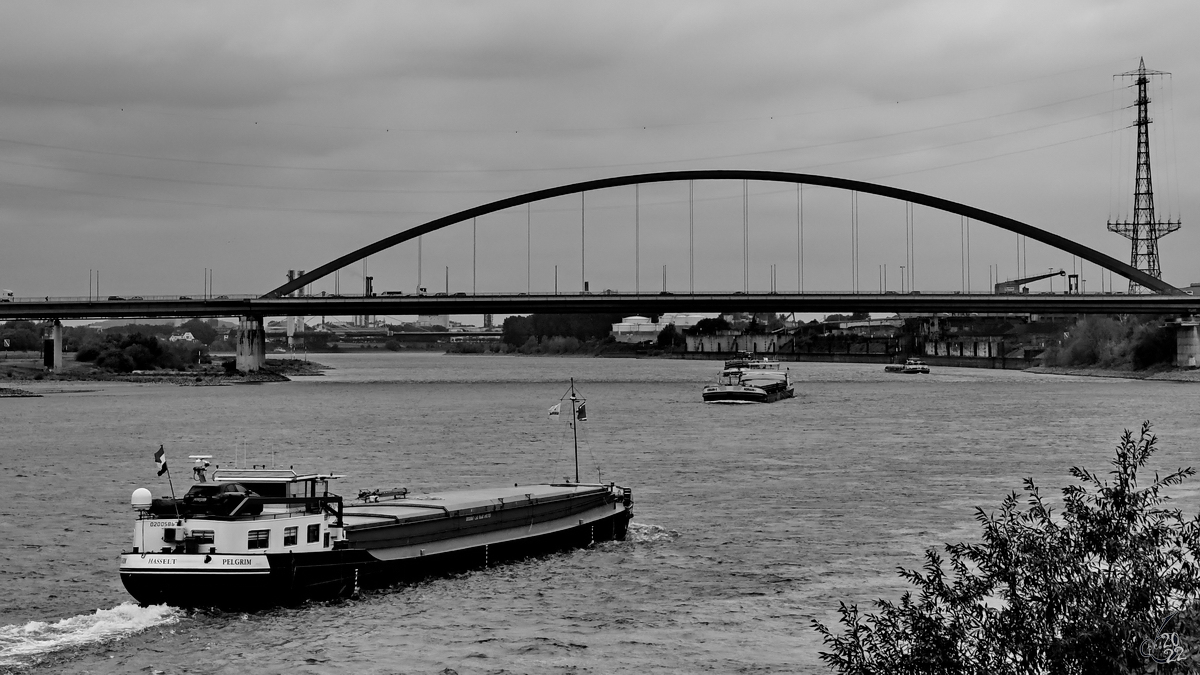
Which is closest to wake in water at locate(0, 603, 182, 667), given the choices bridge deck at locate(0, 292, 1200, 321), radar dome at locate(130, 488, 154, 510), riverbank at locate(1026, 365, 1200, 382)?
radar dome at locate(130, 488, 154, 510)

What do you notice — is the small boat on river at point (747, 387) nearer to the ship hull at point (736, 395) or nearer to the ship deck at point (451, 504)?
the ship hull at point (736, 395)

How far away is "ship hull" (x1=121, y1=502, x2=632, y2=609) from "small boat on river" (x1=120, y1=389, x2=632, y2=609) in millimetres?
22

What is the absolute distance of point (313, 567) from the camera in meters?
26.0

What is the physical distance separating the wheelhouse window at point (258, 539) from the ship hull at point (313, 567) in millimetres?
335

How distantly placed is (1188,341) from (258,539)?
139 metres

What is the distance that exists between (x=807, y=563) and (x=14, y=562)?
20054 mm

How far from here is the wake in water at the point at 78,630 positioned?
22.4m

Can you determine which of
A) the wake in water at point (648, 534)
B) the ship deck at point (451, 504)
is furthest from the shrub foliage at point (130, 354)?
the wake in water at point (648, 534)

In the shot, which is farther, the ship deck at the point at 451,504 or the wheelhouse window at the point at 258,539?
the ship deck at the point at 451,504

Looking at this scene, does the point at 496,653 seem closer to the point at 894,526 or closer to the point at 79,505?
the point at 894,526

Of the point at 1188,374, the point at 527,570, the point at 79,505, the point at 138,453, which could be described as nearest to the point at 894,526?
the point at 527,570

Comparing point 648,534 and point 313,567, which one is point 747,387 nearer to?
point 648,534

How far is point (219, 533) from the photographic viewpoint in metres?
25.2

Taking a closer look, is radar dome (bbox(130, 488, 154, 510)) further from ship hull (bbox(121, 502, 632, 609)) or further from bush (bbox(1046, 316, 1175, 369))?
bush (bbox(1046, 316, 1175, 369))
